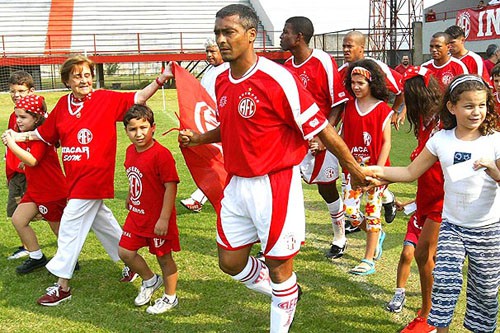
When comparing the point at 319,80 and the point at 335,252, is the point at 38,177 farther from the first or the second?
the point at 335,252

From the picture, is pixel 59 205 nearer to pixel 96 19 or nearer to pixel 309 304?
pixel 309 304

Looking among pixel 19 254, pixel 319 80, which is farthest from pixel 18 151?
pixel 319 80

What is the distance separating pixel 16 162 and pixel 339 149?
3460 millimetres

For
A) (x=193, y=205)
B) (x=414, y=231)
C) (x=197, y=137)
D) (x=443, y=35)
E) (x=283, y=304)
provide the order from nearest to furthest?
(x=283, y=304) → (x=197, y=137) → (x=414, y=231) → (x=193, y=205) → (x=443, y=35)

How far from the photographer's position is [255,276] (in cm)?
411

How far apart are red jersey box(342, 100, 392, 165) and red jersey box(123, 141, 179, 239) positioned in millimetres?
1640

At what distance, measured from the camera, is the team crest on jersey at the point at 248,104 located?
3.54m

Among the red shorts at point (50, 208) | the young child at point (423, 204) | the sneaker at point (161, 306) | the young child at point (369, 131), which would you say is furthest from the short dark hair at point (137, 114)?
the young child at point (423, 204)

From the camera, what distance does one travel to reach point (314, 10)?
127ft

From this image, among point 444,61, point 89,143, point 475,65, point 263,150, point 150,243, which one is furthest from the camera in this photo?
point 475,65

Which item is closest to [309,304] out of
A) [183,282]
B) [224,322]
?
[224,322]

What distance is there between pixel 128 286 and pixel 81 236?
63 cm

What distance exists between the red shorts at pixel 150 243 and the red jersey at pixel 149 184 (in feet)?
0.13

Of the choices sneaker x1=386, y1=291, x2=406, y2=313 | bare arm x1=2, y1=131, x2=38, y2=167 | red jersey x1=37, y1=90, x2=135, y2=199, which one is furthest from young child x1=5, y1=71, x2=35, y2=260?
sneaker x1=386, y1=291, x2=406, y2=313
